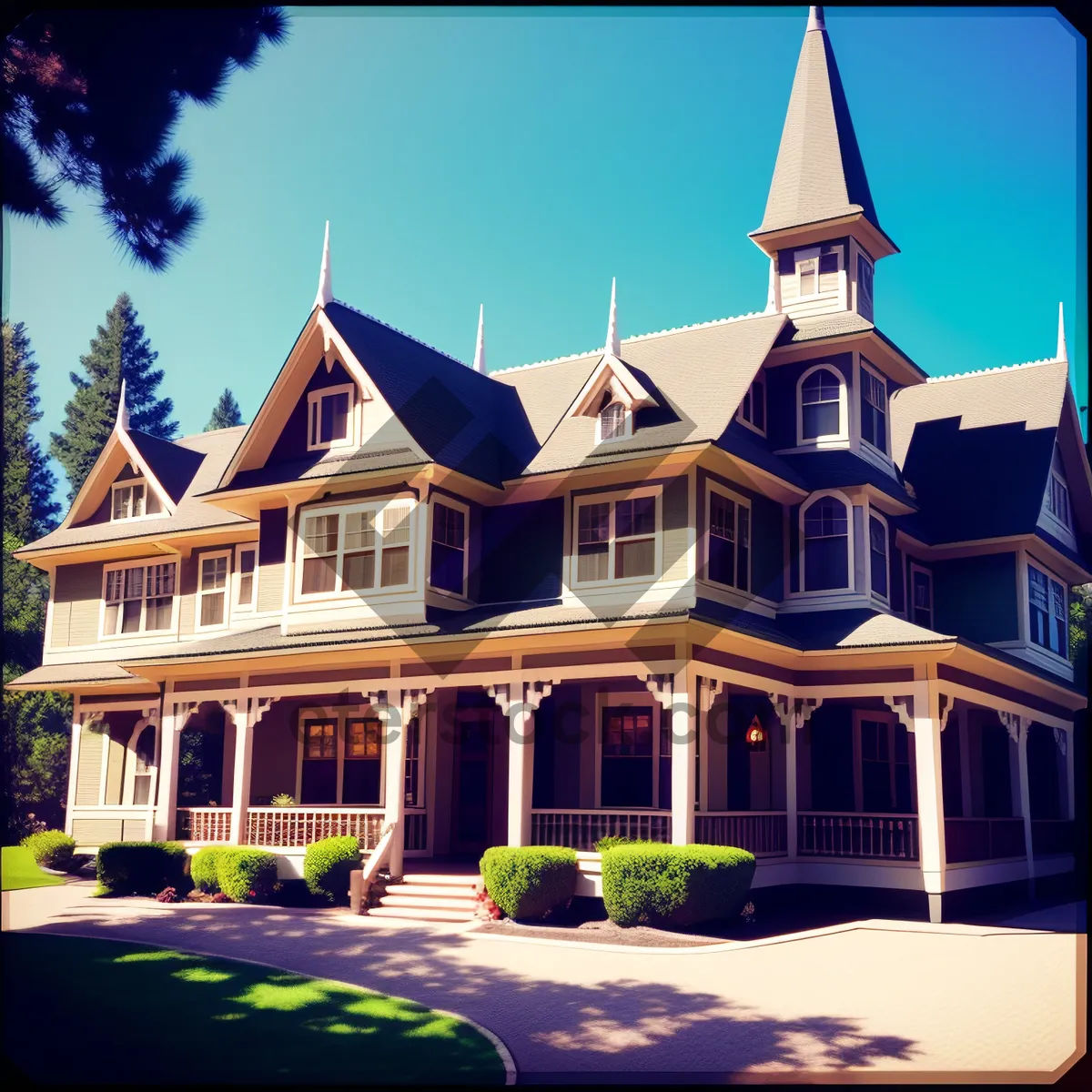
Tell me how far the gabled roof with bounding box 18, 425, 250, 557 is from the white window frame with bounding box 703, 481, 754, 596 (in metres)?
11.1

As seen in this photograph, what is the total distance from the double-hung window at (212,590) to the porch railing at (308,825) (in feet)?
21.2

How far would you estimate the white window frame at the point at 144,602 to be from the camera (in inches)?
1147

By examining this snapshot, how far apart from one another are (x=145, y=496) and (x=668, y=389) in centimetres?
1387

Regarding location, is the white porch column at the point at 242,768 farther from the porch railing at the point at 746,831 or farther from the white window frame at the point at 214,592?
the porch railing at the point at 746,831

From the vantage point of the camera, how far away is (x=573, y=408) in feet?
75.0

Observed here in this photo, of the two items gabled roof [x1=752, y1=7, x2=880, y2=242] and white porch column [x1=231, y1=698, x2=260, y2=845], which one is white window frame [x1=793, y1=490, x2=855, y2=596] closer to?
gabled roof [x1=752, y1=7, x2=880, y2=242]

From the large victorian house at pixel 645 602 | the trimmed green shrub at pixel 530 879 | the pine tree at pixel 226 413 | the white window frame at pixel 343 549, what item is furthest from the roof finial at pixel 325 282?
the pine tree at pixel 226 413

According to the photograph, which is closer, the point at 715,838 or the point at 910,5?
the point at 910,5

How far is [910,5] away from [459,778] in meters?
16.9

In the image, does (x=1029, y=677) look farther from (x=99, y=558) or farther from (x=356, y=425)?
(x=99, y=558)

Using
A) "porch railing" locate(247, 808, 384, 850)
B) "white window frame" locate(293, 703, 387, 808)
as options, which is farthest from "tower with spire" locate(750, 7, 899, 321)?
"porch railing" locate(247, 808, 384, 850)

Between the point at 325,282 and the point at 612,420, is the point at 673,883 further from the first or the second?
the point at 325,282

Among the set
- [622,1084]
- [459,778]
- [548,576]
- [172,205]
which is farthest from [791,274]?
[622,1084]

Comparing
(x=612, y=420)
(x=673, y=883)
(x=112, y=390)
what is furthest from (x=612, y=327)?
(x=112, y=390)
